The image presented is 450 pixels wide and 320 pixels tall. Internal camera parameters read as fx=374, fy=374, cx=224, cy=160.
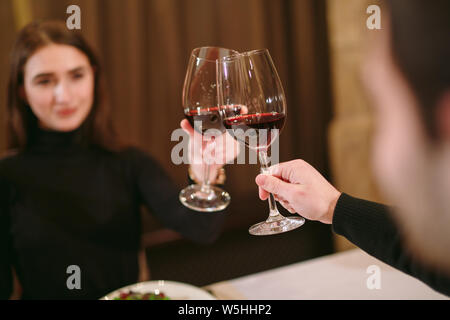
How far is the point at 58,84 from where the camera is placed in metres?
1.32

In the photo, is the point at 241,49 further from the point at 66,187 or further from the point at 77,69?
the point at 66,187

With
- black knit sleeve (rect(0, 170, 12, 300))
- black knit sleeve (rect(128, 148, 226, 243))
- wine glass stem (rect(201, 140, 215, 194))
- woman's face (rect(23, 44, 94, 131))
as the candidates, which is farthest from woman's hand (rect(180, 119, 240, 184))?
black knit sleeve (rect(0, 170, 12, 300))

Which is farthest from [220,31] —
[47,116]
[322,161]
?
[47,116]

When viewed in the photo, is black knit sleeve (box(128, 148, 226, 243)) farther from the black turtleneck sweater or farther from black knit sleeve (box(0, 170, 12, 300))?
black knit sleeve (box(0, 170, 12, 300))

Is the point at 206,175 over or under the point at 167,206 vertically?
over

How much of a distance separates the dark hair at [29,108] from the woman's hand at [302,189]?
0.99 m

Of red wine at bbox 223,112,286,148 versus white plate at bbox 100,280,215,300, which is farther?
white plate at bbox 100,280,215,300

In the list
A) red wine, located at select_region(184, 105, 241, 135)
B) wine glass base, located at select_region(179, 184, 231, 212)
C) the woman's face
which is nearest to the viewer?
red wine, located at select_region(184, 105, 241, 135)

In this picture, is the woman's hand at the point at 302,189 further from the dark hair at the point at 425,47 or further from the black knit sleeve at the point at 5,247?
the black knit sleeve at the point at 5,247

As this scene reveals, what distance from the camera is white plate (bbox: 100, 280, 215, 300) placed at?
2.81 ft

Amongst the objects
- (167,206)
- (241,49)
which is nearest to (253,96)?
(167,206)

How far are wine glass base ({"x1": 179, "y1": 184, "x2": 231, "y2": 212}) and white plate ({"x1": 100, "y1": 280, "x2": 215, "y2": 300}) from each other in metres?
0.19

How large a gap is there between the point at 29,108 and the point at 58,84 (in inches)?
7.8

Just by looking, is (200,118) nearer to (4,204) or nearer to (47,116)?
(47,116)
